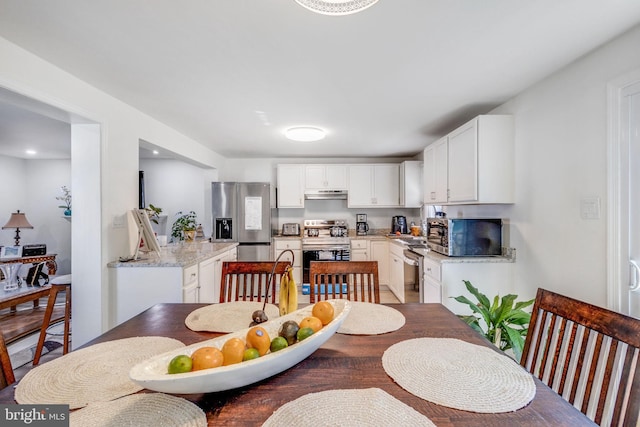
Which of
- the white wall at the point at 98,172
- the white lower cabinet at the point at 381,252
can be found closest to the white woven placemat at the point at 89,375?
the white wall at the point at 98,172

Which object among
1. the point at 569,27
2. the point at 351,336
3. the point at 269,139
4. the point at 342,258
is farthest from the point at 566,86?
the point at 342,258

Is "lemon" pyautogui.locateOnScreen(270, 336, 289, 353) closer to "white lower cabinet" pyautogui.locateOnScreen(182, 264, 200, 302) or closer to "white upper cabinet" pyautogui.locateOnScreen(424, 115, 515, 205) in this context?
"white lower cabinet" pyautogui.locateOnScreen(182, 264, 200, 302)

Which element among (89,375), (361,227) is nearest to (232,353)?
(89,375)

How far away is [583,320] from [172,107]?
3159 millimetres

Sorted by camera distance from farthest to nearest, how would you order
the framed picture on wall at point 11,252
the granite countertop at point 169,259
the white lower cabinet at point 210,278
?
the framed picture on wall at point 11,252 → the white lower cabinet at point 210,278 → the granite countertop at point 169,259

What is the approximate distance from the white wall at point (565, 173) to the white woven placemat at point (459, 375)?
1381mm

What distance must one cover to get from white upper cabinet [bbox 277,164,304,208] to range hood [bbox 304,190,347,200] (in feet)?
0.41

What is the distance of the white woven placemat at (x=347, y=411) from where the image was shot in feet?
2.23

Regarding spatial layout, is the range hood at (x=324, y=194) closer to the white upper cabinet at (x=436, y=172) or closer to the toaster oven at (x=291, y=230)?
the toaster oven at (x=291, y=230)

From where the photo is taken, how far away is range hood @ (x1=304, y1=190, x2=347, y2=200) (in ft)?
16.2

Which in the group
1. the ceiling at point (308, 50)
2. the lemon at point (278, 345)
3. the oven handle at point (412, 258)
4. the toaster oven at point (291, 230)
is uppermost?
the ceiling at point (308, 50)

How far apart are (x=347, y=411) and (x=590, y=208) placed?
2.04 m

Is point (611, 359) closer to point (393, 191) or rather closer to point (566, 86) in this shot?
point (566, 86)

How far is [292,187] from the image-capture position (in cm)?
493
